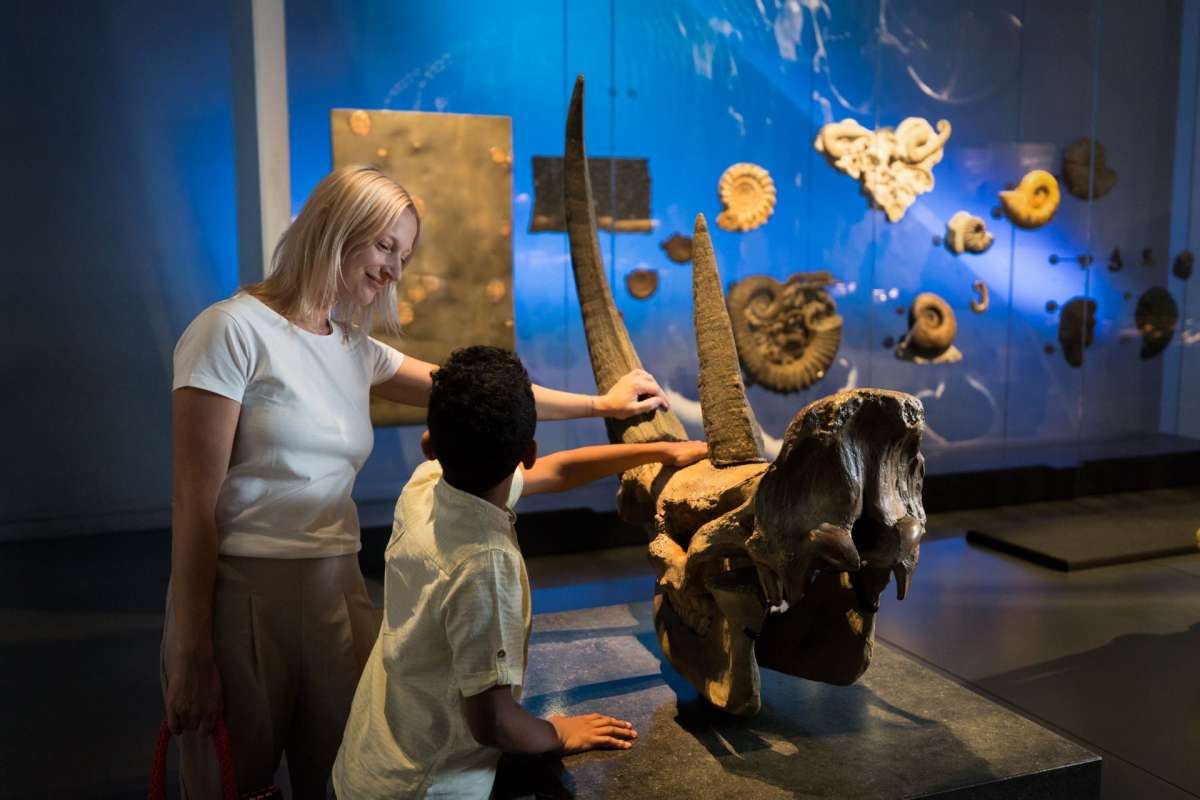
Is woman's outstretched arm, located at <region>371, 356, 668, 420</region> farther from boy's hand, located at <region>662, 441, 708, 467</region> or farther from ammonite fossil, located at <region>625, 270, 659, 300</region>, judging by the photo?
ammonite fossil, located at <region>625, 270, 659, 300</region>

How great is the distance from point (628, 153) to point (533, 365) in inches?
53.8

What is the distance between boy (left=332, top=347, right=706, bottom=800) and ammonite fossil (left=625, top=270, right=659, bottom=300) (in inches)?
164

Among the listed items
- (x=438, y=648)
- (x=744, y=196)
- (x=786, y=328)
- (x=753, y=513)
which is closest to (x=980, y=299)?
(x=786, y=328)

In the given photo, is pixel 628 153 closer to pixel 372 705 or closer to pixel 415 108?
pixel 415 108

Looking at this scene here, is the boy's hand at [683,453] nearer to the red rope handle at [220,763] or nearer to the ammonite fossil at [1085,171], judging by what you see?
the red rope handle at [220,763]

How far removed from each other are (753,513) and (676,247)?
4186mm

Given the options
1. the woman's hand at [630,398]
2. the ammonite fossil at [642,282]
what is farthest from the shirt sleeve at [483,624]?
the ammonite fossil at [642,282]

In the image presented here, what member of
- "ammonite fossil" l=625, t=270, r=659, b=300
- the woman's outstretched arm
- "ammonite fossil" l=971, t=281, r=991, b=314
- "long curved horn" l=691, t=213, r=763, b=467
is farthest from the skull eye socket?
"ammonite fossil" l=971, t=281, r=991, b=314

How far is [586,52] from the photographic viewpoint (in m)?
5.66

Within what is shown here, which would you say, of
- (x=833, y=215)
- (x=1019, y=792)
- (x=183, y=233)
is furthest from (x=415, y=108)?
(x=1019, y=792)

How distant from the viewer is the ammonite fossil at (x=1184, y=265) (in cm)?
707

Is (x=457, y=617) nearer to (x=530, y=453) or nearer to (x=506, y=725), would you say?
(x=506, y=725)

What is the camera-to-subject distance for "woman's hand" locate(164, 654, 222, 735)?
1.90m

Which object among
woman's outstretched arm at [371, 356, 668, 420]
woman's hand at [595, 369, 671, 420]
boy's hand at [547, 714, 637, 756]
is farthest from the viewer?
woman's hand at [595, 369, 671, 420]
